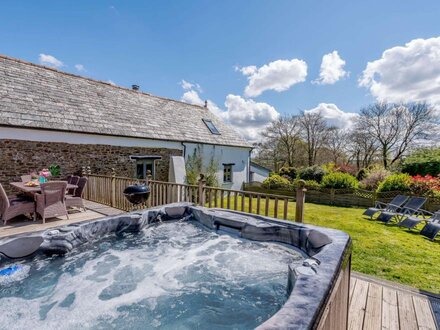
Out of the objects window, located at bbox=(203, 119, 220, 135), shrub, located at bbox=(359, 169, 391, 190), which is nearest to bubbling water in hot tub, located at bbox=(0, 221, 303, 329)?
window, located at bbox=(203, 119, 220, 135)

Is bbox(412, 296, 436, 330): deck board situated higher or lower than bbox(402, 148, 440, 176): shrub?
lower

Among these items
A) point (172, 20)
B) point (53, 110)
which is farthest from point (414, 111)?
point (53, 110)

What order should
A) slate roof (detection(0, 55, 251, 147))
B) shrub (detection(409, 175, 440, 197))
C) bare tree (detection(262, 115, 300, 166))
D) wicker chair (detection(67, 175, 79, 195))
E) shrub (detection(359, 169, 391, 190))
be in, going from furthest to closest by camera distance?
bare tree (detection(262, 115, 300, 166))
shrub (detection(359, 169, 391, 190))
shrub (detection(409, 175, 440, 197))
slate roof (detection(0, 55, 251, 147))
wicker chair (detection(67, 175, 79, 195))

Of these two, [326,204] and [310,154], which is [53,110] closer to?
[326,204]

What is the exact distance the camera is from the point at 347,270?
251cm

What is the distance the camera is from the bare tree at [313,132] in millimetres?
22094

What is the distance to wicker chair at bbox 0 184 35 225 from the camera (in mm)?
4874

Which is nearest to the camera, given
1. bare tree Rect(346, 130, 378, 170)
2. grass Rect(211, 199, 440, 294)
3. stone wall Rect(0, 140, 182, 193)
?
grass Rect(211, 199, 440, 294)

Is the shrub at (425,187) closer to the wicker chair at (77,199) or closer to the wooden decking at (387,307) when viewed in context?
the wooden decking at (387,307)

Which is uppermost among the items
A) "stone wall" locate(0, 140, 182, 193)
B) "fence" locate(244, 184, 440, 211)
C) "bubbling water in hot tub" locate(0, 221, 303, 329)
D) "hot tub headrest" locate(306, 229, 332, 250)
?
"stone wall" locate(0, 140, 182, 193)

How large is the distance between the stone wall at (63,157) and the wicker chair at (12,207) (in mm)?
2249

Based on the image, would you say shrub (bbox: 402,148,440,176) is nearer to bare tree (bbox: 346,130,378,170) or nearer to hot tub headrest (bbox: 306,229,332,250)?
bare tree (bbox: 346,130,378,170)

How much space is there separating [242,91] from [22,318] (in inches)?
630

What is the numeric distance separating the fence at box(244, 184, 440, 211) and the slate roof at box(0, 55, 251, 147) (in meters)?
6.21
